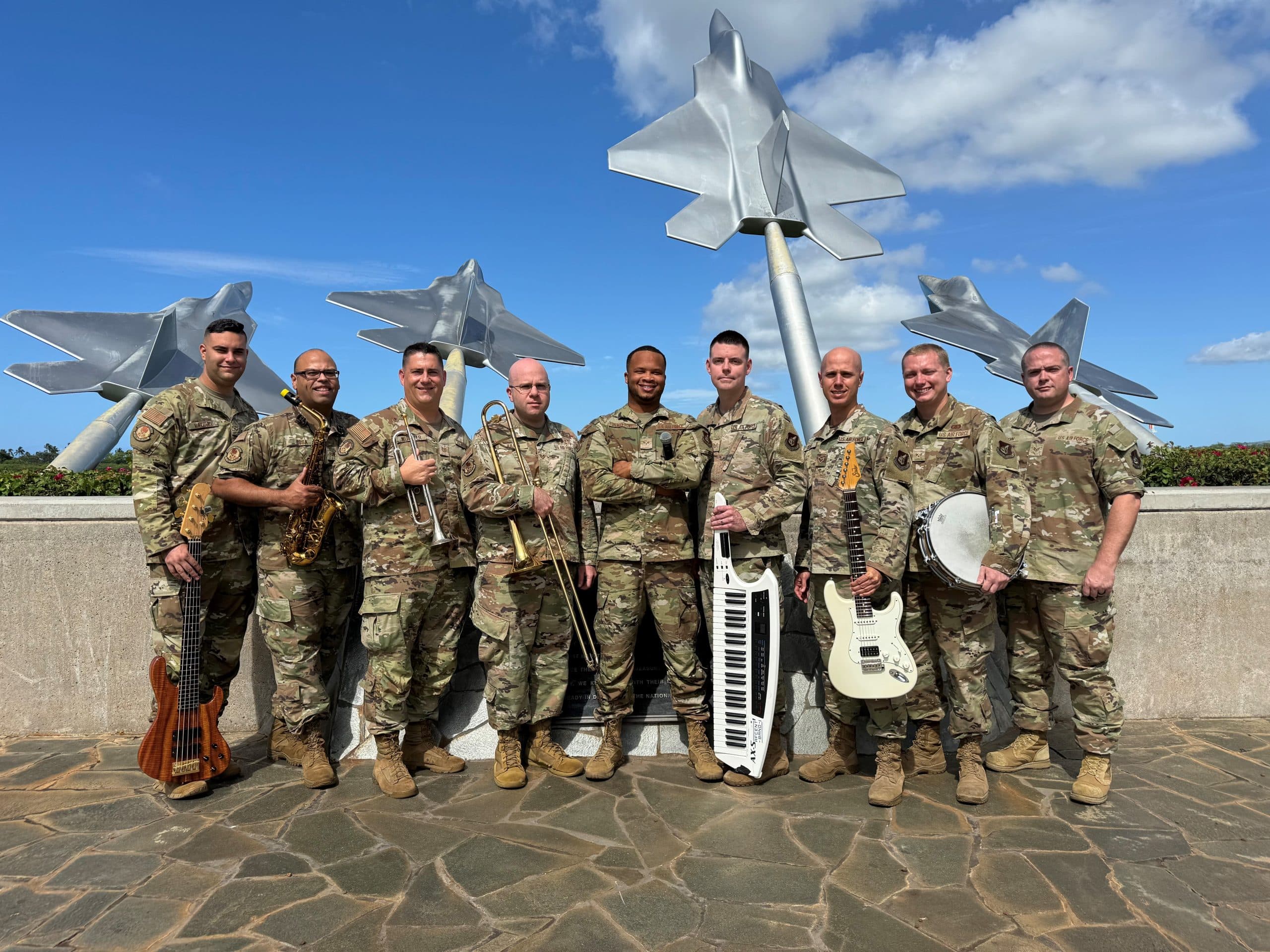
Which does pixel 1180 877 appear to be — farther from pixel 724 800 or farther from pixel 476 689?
pixel 476 689

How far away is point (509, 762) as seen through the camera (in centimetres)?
464

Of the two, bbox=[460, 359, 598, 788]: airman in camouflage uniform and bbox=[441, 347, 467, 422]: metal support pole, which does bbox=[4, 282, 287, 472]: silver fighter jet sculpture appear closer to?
bbox=[441, 347, 467, 422]: metal support pole

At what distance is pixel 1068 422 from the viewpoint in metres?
4.41

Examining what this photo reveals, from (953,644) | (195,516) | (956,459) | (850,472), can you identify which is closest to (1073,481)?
(956,459)

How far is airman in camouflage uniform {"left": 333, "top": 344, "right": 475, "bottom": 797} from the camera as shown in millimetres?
4461

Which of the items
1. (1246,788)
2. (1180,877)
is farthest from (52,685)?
(1246,788)

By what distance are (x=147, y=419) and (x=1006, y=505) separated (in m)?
5.08

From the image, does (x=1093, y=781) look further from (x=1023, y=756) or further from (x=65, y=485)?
(x=65, y=485)

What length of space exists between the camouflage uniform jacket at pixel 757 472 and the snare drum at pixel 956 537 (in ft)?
2.50

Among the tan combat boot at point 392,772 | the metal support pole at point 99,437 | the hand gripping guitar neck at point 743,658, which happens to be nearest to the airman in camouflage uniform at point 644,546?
the hand gripping guitar neck at point 743,658

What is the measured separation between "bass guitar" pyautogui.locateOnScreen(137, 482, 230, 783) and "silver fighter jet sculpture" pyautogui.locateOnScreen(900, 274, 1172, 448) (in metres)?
16.9

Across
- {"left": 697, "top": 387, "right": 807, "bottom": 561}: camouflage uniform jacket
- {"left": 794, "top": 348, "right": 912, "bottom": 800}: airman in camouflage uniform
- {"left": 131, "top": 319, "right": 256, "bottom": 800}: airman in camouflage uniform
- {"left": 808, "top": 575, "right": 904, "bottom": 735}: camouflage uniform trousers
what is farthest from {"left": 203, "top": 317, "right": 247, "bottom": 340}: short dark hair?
{"left": 808, "top": 575, "right": 904, "bottom": 735}: camouflage uniform trousers

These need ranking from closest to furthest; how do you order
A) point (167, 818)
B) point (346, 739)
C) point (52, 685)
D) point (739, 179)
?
1. point (167, 818)
2. point (346, 739)
3. point (52, 685)
4. point (739, 179)

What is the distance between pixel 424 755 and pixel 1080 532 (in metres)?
4.33
